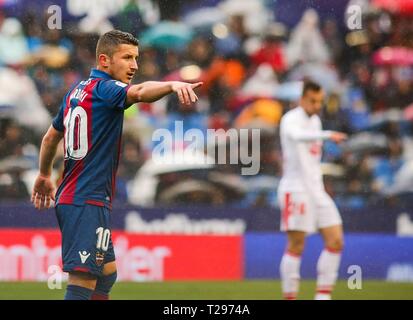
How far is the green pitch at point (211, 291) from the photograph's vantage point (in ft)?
35.8

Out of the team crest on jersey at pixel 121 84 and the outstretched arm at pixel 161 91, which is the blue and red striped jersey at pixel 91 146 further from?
the outstretched arm at pixel 161 91

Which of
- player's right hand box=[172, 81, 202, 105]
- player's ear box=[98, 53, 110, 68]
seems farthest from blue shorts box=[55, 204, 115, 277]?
player's right hand box=[172, 81, 202, 105]

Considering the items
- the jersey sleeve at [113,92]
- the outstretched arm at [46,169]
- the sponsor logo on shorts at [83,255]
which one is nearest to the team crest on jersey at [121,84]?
the jersey sleeve at [113,92]

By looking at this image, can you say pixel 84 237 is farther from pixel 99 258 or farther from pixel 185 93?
pixel 185 93

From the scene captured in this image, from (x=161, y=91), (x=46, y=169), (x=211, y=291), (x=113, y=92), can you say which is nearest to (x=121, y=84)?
(x=113, y=92)

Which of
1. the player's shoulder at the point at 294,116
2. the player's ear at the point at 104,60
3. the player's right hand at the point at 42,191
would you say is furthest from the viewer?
the player's shoulder at the point at 294,116

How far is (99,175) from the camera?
21.8 ft

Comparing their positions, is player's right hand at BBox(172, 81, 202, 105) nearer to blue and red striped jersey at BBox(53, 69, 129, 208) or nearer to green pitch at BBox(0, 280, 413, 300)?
blue and red striped jersey at BBox(53, 69, 129, 208)

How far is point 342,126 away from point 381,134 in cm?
51

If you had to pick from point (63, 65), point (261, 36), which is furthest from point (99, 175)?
point (261, 36)

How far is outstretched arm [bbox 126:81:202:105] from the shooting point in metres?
5.86

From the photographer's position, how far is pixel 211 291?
11547 mm

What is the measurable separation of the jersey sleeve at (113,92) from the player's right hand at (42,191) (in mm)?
928
